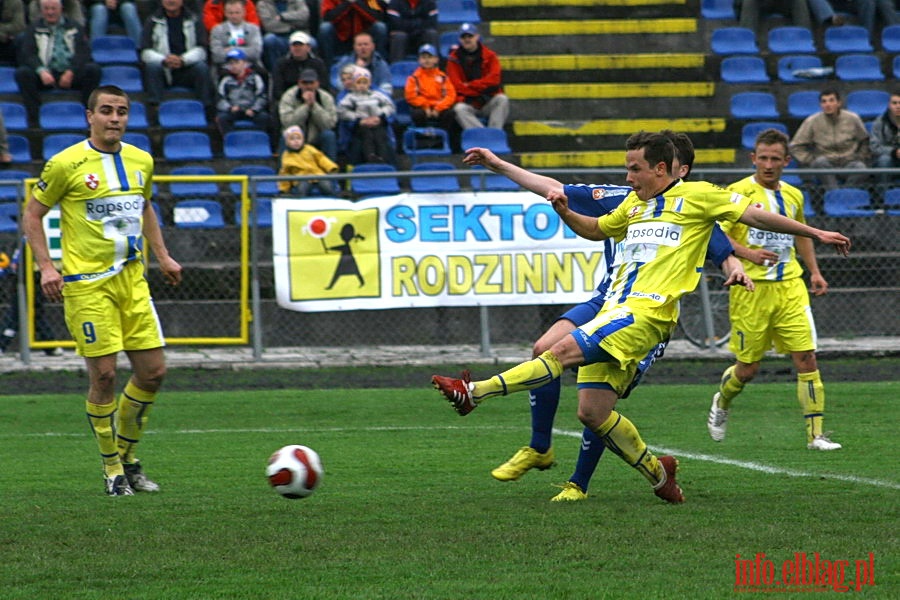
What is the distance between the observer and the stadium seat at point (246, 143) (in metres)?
18.3

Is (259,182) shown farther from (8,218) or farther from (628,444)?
(628,444)

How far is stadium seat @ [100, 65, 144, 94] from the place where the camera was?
1930 cm

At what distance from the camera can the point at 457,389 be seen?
621 cm

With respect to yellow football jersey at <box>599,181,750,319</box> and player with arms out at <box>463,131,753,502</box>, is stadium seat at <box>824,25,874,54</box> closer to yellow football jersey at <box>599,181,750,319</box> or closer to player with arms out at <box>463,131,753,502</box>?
player with arms out at <box>463,131,753,502</box>

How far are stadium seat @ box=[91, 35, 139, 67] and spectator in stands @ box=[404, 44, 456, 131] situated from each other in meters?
4.10

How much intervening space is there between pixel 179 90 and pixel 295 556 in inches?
564

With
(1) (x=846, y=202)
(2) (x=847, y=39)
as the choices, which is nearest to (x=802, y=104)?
(2) (x=847, y=39)

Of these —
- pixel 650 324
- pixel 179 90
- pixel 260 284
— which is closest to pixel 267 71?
pixel 179 90

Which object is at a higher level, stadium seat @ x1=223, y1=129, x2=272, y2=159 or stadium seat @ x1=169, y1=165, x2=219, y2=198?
stadium seat @ x1=223, y1=129, x2=272, y2=159

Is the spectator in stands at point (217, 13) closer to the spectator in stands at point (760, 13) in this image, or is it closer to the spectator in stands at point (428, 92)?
the spectator in stands at point (428, 92)

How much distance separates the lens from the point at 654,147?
23.3 ft

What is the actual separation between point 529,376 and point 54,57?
44.7 ft

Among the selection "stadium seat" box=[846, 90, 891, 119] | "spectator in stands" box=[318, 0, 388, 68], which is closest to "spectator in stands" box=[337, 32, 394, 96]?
"spectator in stands" box=[318, 0, 388, 68]

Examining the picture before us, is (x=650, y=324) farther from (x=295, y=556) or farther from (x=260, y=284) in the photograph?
(x=260, y=284)
